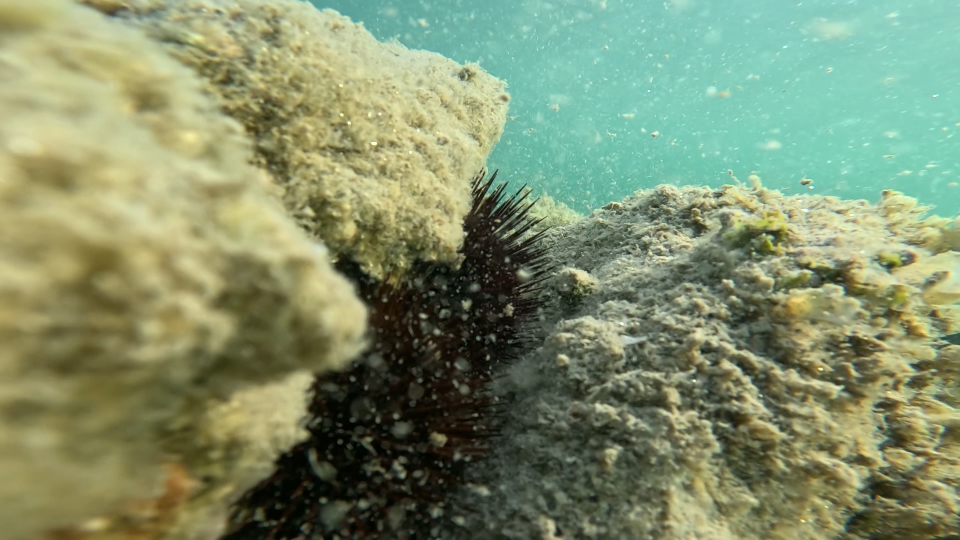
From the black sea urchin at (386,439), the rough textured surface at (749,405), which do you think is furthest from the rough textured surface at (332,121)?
the rough textured surface at (749,405)

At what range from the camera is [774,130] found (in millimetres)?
66875

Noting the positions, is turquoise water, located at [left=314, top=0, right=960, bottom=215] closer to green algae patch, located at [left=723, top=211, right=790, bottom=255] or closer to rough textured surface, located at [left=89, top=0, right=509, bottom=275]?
green algae patch, located at [left=723, top=211, right=790, bottom=255]

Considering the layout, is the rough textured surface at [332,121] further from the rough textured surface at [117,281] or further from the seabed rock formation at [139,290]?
the rough textured surface at [117,281]

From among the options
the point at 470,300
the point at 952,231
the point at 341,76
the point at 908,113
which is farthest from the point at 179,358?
the point at 908,113

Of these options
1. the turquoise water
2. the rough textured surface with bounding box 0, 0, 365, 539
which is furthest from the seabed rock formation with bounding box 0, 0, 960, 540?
the turquoise water

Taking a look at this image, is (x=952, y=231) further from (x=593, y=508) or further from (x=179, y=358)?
(x=179, y=358)

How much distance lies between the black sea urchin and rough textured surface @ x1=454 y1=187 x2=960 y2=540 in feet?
1.40

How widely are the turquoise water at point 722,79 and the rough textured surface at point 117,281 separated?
25.5 metres

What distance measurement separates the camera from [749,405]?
241 centimetres

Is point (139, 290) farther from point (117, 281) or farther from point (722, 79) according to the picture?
point (722, 79)

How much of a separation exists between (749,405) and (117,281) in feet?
8.82

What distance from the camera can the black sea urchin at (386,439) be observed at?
192 centimetres

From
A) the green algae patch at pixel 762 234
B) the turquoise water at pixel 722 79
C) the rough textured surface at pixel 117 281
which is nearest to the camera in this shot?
the rough textured surface at pixel 117 281

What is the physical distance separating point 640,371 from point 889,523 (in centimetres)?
178
